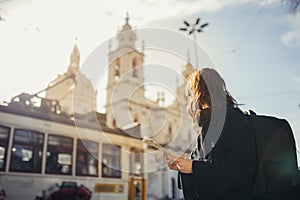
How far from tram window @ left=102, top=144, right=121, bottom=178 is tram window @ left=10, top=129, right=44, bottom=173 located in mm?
1424

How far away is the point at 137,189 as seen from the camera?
6945 millimetres

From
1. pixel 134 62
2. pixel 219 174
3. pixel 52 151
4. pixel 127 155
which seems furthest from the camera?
pixel 134 62

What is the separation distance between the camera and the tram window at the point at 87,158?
5.68 metres

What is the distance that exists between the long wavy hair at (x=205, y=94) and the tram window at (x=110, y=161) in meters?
5.42

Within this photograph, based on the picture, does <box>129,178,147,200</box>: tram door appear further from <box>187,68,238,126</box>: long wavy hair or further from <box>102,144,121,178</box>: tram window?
<box>187,68,238,126</box>: long wavy hair

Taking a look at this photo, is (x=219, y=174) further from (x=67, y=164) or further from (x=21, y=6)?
(x=67, y=164)

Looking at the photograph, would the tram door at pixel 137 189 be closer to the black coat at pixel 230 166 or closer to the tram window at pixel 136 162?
the tram window at pixel 136 162

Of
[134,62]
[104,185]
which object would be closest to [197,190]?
[104,185]

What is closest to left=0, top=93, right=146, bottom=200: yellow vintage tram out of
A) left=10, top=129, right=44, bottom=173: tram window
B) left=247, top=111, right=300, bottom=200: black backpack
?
left=10, top=129, right=44, bottom=173: tram window

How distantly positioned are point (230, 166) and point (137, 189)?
21.4 ft

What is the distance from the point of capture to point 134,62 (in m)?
14.3

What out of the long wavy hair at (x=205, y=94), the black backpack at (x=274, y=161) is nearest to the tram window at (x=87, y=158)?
the long wavy hair at (x=205, y=94)

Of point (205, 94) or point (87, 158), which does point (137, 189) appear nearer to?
point (87, 158)

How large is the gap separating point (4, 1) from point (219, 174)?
2.56 meters
